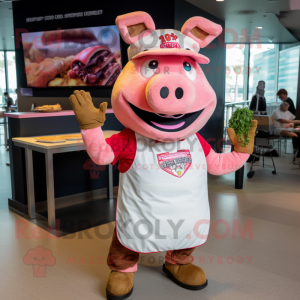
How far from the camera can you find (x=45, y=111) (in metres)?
3.99

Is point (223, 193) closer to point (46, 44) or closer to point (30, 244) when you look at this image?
point (30, 244)

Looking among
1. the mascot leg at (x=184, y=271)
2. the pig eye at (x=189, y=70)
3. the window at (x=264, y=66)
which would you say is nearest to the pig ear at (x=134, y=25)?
the pig eye at (x=189, y=70)

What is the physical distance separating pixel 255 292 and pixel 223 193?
2.22 metres

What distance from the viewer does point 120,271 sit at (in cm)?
209

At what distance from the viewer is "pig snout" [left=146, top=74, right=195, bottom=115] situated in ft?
5.42

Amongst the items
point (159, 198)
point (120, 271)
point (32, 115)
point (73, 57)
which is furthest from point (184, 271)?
point (73, 57)

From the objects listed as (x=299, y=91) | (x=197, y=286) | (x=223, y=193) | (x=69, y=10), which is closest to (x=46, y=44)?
(x=69, y=10)

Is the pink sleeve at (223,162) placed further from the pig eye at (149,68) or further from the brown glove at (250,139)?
the pig eye at (149,68)

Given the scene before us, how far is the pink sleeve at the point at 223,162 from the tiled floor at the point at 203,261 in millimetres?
748

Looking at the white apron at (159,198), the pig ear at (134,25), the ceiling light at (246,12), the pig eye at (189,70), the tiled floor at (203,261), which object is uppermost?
the ceiling light at (246,12)

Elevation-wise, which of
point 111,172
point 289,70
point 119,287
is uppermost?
point 289,70

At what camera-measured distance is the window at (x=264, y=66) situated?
1109 centimetres

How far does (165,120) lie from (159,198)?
42 cm

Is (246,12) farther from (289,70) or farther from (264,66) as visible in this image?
(264,66)
